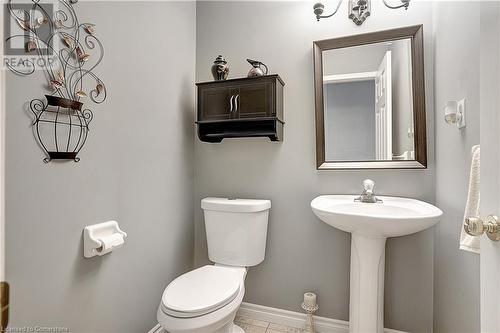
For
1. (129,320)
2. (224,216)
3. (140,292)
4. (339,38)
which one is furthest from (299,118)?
(129,320)

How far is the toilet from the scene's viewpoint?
1.13 meters

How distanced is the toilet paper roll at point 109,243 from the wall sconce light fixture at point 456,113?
159 cm

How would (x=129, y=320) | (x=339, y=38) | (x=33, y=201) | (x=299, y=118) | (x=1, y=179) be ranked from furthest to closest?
(x=299, y=118), (x=339, y=38), (x=129, y=320), (x=33, y=201), (x=1, y=179)

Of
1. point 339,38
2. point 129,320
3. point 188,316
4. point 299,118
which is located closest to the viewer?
point 188,316

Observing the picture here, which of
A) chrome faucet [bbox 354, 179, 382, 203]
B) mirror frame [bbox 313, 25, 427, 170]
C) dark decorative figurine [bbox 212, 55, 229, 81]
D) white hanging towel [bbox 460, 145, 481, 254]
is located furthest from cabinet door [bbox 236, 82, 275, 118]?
white hanging towel [bbox 460, 145, 481, 254]

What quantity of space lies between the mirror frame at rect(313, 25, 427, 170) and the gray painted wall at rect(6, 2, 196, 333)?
3.01 feet

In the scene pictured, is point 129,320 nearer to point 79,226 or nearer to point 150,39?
point 79,226

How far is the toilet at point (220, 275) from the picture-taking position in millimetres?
1130

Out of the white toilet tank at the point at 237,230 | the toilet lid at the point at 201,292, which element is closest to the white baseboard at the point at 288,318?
the white toilet tank at the point at 237,230

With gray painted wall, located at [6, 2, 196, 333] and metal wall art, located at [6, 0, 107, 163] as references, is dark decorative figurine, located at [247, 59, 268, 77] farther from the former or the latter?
metal wall art, located at [6, 0, 107, 163]

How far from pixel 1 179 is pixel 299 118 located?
1.48 meters

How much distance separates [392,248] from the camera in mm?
1565

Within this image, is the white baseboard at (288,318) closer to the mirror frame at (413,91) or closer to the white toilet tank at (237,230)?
the white toilet tank at (237,230)

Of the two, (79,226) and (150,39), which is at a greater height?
(150,39)
